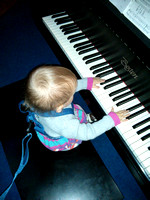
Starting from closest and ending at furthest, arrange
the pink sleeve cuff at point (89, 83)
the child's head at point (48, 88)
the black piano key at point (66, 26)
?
the child's head at point (48, 88) → the pink sleeve cuff at point (89, 83) → the black piano key at point (66, 26)

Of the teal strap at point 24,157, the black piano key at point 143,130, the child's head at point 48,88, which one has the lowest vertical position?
the black piano key at point 143,130

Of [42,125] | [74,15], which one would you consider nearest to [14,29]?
[74,15]

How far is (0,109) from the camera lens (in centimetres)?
140

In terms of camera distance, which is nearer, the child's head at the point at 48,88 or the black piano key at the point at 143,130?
the child's head at the point at 48,88

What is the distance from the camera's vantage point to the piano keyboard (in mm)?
1016

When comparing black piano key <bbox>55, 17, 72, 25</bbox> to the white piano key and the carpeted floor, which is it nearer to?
the carpeted floor

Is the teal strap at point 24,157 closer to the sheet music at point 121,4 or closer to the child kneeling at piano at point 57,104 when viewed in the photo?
the child kneeling at piano at point 57,104

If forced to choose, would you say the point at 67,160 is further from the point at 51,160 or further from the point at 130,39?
the point at 130,39

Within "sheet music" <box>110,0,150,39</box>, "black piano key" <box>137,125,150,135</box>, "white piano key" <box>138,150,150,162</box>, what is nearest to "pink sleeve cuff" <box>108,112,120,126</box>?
"black piano key" <box>137,125,150,135</box>

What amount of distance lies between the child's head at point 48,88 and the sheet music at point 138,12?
0.57 metres

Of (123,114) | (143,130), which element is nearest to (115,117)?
(123,114)

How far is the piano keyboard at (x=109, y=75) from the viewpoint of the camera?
3.33ft

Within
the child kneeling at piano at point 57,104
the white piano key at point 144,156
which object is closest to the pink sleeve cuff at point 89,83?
the child kneeling at piano at point 57,104

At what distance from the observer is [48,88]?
89cm
